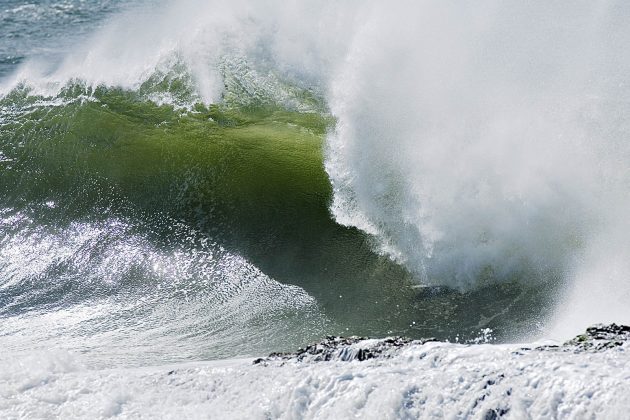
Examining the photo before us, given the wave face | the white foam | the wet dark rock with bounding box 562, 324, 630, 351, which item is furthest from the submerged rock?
the wave face

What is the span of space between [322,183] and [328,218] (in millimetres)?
946

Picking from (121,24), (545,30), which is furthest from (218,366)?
(121,24)

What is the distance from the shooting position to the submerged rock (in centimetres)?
757

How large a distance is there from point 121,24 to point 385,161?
1042 cm

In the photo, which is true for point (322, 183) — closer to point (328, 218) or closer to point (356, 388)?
point (328, 218)

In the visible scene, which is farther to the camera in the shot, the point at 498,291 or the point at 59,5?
the point at 59,5

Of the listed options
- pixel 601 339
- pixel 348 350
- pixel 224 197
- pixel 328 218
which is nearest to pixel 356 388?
pixel 348 350

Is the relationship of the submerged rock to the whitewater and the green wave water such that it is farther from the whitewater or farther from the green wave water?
the green wave water

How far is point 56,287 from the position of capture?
12.0m

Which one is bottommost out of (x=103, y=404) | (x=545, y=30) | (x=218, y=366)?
(x=103, y=404)

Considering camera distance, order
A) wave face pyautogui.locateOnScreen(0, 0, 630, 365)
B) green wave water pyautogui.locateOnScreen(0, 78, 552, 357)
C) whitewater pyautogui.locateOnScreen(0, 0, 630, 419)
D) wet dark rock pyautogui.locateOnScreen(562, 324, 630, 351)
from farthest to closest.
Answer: wave face pyautogui.locateOnScreen(0, 0, 630, 365) < green wave water pyautogui.locateOnScreen(0, 78, 552, 357) < whitewater pyautogui.locateOnScreen(0, 0, 630, 419) < wet dark rock pyautogui.locateOnScreen(562, 324, 630, 351)

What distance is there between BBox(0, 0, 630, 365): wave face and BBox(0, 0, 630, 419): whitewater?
4 centimetres

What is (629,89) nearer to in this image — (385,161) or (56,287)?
(385,161)

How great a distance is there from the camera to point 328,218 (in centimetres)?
1264
